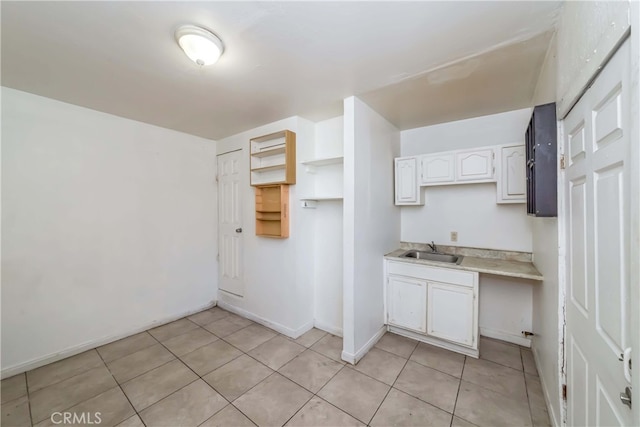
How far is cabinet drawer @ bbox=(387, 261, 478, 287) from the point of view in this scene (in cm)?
223

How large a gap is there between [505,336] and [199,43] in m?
3.69

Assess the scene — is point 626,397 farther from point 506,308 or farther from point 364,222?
point 506,308

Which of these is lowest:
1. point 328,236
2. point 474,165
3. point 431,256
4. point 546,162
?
point 431,256

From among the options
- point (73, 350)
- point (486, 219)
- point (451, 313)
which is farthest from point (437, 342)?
point (73, 350)

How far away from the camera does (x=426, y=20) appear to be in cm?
134

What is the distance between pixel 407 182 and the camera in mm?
2791

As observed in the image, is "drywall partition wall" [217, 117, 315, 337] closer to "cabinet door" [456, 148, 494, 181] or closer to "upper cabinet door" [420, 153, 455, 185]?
"upper cabinet door" [420, 153, 455, 185]

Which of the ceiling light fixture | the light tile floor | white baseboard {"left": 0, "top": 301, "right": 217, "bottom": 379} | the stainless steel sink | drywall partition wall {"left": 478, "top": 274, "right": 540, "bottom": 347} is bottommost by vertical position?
the light tile floor

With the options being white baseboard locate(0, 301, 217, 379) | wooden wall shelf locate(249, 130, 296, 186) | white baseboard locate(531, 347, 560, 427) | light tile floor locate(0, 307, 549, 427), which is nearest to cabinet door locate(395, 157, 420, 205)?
wooden wall shelf locate(249, 130, 296, 186)

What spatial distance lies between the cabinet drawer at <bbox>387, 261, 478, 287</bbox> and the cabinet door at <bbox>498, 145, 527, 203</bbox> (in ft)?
2.67

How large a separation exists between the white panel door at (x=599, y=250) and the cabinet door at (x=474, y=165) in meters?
1.09

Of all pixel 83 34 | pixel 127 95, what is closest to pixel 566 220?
pixel 83 34

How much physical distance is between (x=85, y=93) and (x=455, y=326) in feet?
13.2

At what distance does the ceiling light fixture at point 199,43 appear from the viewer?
1.37m
